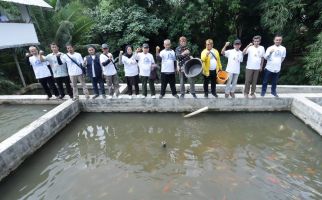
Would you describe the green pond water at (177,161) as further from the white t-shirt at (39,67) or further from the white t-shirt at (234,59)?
the white t-shirt at (39,67)

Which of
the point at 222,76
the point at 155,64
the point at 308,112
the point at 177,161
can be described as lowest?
the point at 177,161

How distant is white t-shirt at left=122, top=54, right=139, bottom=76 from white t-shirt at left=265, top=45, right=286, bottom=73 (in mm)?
3331

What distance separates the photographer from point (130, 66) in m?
7.13

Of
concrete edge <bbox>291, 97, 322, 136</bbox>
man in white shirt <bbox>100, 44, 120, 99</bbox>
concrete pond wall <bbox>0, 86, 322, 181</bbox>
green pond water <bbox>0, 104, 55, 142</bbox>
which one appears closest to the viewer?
concrete edge <bbox>291, 97, 322, 136</bbox>

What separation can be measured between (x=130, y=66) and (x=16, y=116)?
345cm

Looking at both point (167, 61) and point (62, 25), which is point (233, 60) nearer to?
point (167, 61)

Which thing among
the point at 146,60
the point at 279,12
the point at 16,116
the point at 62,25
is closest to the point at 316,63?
the point at 279,12

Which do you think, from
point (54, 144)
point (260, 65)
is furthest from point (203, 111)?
point (54, 144)

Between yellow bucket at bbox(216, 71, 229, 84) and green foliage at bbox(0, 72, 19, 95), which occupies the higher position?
yellow bucket at bbox(216, 71, 229, 84)

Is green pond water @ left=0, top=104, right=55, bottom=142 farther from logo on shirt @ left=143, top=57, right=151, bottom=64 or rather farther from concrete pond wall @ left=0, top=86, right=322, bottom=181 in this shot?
logo on shirt @ left=143, top=57, right=151, bottom=64

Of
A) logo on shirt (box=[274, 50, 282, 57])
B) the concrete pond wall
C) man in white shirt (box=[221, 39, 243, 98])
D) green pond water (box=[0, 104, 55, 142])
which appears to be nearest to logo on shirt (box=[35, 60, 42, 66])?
the concrete pond wall

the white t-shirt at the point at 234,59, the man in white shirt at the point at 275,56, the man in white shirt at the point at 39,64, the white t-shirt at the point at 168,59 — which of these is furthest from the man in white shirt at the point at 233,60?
the man in white shirt at the point at 39,64

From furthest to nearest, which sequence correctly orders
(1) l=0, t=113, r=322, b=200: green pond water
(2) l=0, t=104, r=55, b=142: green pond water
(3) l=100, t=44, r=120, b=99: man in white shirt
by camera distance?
1. (3) l=100, t=44, r=120, b=99: man in white shirt
2. (2) l=0, t=104, r=55, b=142: green pond water
3. (1) l=0, t=113, r=322, b=200: green pond water

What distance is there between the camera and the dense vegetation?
33.4 feet
